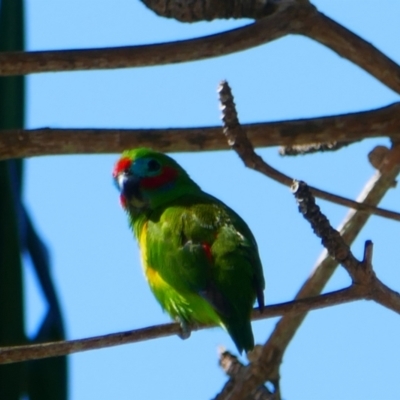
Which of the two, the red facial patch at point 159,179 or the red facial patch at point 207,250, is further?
the red facial patch at point 159,179

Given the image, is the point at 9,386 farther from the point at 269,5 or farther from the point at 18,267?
the point at 269,5

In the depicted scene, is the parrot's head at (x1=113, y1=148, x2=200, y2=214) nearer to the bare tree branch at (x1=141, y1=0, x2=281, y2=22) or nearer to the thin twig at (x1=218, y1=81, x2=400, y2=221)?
the bare tree branch at (x1=141, y1=0, x2=281, y2=22)

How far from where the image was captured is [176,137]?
117 inches

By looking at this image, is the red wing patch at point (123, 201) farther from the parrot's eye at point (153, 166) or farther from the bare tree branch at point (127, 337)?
the bare tree branch at point (127, 337)

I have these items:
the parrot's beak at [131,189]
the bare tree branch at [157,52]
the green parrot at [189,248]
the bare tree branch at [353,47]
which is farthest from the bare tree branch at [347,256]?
the parrot's beak at [131,189]

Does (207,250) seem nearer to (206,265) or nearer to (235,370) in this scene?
(206,265)

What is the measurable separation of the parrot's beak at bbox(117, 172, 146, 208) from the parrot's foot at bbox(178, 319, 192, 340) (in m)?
0.52

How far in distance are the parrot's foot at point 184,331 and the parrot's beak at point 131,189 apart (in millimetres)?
518

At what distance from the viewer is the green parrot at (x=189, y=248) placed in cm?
284

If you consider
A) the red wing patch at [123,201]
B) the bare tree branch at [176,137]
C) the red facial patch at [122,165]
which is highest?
the red facial patch at [122,165]

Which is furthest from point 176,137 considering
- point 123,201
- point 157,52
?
point 123,201

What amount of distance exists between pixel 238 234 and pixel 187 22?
26.8 inches

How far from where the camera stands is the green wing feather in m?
2.82

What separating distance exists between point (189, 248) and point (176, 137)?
1.00ft
